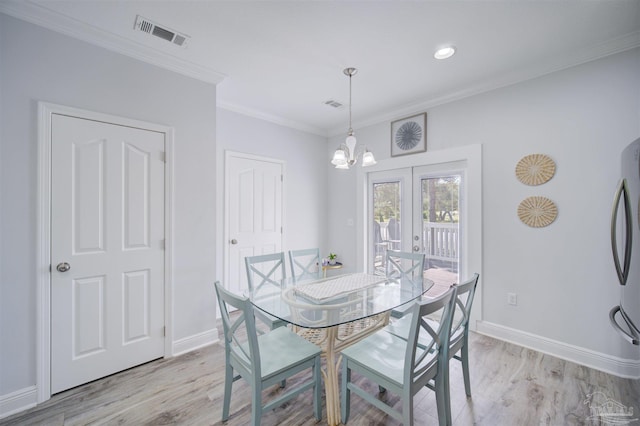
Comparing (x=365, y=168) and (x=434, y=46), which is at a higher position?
(x=434, y=46)

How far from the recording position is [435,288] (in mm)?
3232

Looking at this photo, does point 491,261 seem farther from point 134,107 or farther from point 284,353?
point 134,107

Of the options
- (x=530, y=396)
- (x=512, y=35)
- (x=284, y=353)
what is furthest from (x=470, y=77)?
(x=284, y=353)

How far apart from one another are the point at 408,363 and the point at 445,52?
2389 mm

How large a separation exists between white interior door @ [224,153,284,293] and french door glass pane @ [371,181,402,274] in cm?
142

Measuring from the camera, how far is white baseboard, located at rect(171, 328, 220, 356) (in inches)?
98.8

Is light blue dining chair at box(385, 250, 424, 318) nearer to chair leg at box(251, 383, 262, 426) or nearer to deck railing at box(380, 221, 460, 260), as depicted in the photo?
deck railing at box(380, 221, 460, 260)

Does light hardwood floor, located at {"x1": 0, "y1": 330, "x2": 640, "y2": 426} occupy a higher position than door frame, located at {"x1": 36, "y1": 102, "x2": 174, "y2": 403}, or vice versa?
door frame, located at {"x1": 36, "y1": 102, "x2": 174, "y2": 403}

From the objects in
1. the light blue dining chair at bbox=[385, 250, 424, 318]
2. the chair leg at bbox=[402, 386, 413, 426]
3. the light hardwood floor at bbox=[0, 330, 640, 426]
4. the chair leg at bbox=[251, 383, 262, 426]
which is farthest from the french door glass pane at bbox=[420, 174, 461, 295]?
the chair leg at bbox=[251, 383, 262, 426]

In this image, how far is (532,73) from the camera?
2555 millimetres

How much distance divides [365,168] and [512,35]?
7.32 ft

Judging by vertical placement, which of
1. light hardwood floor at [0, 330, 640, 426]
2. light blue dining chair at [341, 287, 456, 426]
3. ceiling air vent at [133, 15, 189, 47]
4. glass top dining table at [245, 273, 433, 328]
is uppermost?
ceiling air vent at [133, 15, 189, 47]

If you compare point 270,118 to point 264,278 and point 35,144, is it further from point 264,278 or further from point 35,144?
point 35,144

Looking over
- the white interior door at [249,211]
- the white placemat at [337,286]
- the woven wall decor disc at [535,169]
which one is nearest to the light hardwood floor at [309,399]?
the white placemat at [337,286]
